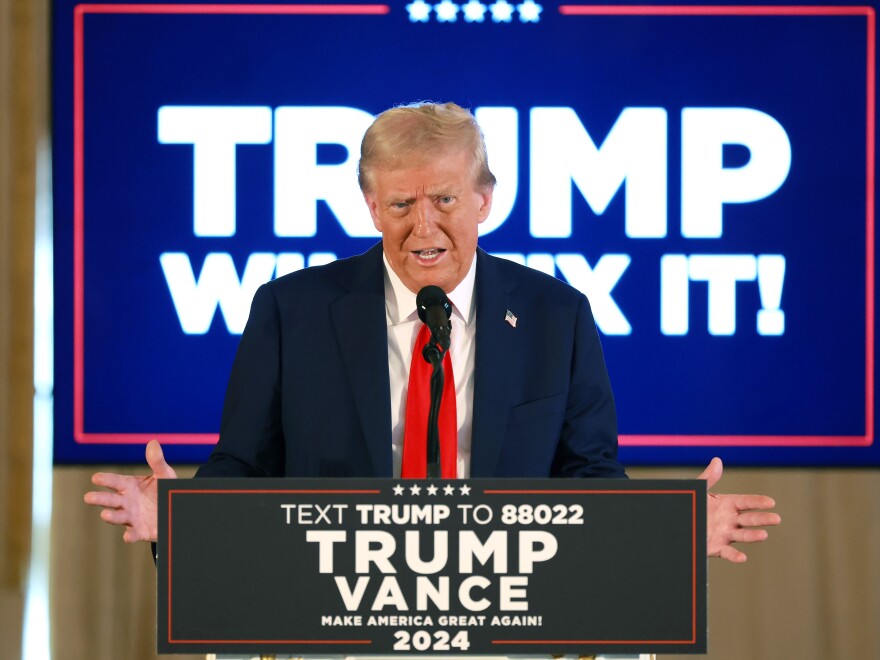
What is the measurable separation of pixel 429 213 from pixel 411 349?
25 centimetres

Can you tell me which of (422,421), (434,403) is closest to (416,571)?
(434,403)

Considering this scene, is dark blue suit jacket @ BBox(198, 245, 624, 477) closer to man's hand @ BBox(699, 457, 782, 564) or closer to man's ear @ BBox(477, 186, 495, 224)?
man's ear @ BBox(477, 186, 495, 224)

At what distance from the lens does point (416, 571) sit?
128 cm

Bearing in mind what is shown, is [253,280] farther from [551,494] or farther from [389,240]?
[551,494]

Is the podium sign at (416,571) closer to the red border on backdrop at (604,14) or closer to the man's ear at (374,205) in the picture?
the man's ear at (374,205)

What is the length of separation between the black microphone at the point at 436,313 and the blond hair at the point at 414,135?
0.47m

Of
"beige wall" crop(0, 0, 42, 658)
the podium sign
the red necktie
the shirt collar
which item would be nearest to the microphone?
the podium sign

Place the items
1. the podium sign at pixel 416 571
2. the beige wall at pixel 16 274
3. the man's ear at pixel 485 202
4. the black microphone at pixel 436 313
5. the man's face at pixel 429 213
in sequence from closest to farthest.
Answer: the podium sign at pixel 416 571 < the black microphone at pixel 436 313 < the man's face at pixel 429 213 < the man's ear at pixel 485 202 < the beige wall at pixel 16 274

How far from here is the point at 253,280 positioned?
3.67 metres

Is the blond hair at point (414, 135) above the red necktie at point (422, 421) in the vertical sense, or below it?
above

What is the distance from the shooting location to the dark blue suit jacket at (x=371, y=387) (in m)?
1.88

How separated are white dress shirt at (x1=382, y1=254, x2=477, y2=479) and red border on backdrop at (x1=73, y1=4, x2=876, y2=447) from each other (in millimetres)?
1778

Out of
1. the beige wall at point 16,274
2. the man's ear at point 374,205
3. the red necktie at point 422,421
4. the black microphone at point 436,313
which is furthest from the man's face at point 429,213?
the beige wall at point 16,274

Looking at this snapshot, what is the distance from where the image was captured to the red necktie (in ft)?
5.79
